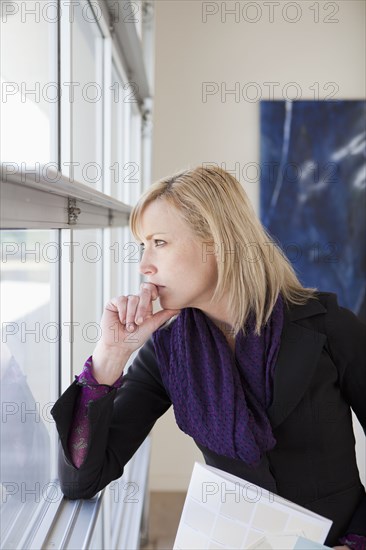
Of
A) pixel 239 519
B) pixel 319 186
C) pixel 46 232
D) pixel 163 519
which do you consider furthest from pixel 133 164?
pixel 239 519

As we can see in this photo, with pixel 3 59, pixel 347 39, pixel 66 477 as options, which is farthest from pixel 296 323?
pixel 347 39

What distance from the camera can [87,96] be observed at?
166cm

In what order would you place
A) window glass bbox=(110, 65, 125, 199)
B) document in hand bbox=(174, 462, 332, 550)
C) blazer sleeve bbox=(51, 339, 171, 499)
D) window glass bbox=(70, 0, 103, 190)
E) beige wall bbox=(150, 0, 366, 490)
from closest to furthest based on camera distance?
1. document in hand bbox=(174, 462, 332, 550)
2. blazer sleeve bbox=(51, 339, 171, 499)
3. window glass bbox=(70, 0, 103, 190)
4. window glass bbox=(110, 65, 125, 199)
5. beige wall bbox=(150, 0, 366, 490)

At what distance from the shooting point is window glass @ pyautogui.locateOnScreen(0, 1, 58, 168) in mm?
920

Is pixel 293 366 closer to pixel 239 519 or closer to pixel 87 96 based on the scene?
pixel 239 519

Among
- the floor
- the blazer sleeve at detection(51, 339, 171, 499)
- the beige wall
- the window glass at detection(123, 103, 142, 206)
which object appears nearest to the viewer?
the blazer sleeve at detection(51, 339, 171, 499)

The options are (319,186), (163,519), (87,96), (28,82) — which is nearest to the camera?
(28,82)

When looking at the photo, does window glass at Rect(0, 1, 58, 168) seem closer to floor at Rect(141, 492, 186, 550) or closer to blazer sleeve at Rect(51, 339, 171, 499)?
blazer sleeve at Rect(51, 339, 171, 499)

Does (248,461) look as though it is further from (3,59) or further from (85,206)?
(3,59)

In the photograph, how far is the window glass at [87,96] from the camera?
1.47 m

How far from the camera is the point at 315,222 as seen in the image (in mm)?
3684

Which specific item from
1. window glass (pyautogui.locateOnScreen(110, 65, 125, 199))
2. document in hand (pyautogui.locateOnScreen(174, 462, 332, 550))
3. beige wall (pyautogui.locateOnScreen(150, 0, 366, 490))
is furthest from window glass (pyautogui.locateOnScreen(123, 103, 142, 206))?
document in hand (pyautogui.locateOnScreen(174, 462, 332, 550))

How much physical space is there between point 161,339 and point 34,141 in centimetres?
44

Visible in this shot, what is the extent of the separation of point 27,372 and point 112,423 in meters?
0.20
